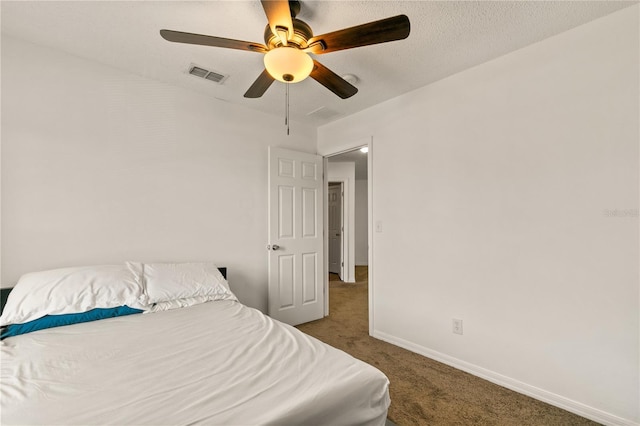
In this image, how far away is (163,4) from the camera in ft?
5.74

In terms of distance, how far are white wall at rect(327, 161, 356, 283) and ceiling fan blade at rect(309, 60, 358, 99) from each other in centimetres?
399

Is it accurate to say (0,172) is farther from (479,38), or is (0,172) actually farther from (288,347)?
(479,38)

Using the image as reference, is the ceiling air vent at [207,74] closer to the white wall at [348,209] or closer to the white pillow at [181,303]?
the white pillow at [181,303]

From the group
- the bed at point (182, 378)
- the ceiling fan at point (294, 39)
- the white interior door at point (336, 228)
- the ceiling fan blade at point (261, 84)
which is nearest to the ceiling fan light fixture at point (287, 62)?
the ceiling fan at point (294, 39)

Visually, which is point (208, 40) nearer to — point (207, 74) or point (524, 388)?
point (207, 74)

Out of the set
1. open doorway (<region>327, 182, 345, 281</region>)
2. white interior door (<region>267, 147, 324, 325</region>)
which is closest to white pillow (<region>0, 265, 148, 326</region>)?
white interior door (<region>267, 147, 324, 325</region>)

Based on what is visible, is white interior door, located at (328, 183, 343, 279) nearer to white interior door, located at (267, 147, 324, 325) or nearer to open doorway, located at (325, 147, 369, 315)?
open doorway, located at (325, 147, 369, 315)

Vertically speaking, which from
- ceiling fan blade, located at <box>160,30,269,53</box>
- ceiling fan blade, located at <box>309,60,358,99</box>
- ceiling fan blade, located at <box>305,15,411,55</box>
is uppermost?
ceiling fan blade, located at <box>160,30,269,53</box>

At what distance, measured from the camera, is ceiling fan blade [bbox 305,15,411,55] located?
1424 mm

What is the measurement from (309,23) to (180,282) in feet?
6.78

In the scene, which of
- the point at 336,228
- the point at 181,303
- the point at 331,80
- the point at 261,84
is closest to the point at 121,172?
the point at 181,303

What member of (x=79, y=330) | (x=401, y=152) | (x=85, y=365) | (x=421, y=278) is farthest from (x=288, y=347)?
(x=401, y=152)

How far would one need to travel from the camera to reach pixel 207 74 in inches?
102

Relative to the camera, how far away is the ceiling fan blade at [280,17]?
134cm
